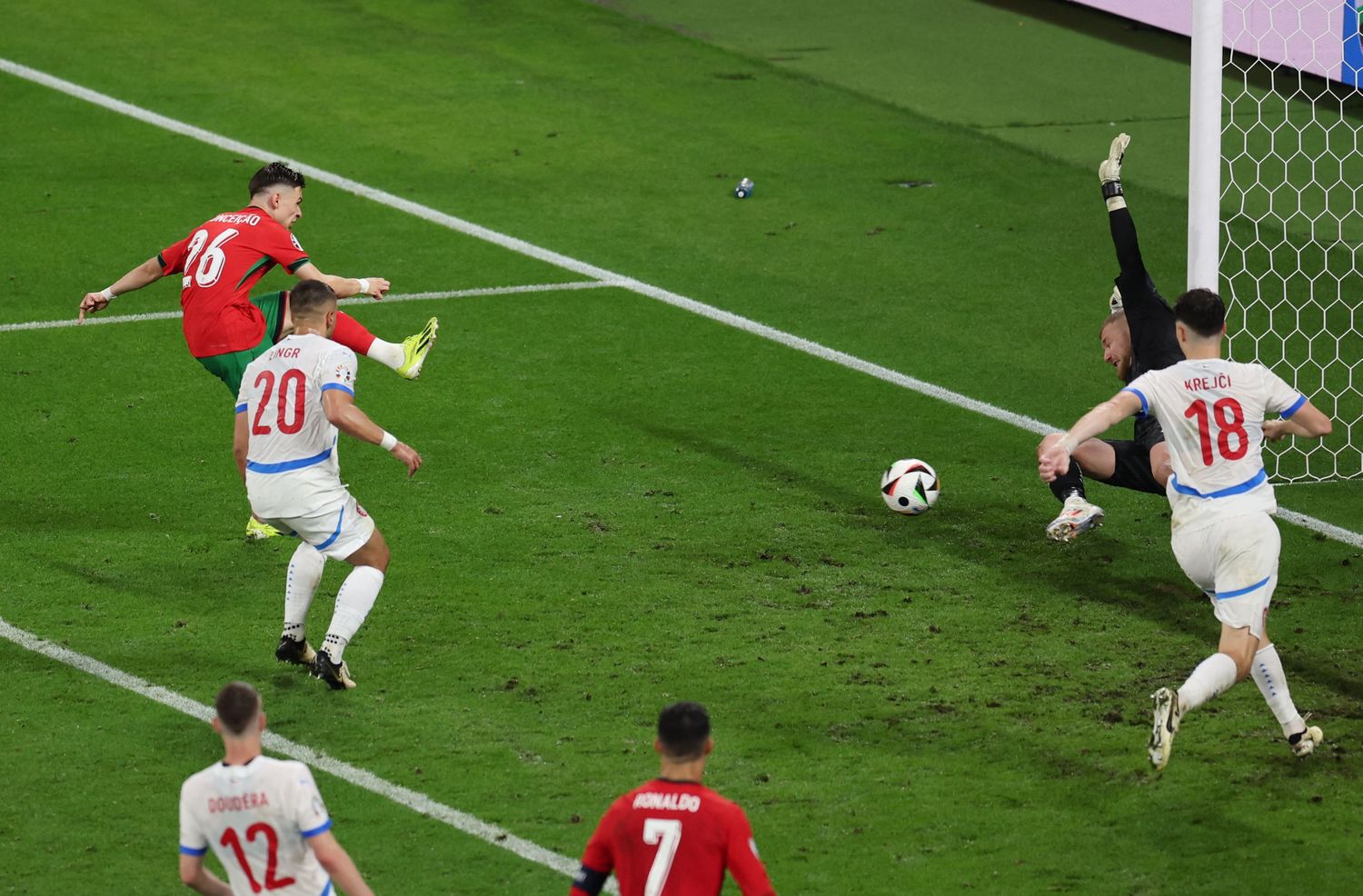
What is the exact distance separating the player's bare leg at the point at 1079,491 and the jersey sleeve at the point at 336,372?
3288mm

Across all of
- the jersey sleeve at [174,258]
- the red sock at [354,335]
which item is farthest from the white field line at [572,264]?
the jersey sleeve at [174,258]

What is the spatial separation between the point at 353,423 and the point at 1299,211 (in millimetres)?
9566

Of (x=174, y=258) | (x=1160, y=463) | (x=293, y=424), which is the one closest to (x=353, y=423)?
(x=293, y=424)

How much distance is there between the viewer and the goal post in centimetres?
957

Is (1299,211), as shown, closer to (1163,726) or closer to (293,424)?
(1163,726)

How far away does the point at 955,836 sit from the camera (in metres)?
6.95

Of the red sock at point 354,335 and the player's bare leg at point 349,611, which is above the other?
the red sock at point 354,335

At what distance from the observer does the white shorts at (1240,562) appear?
715 centimetres

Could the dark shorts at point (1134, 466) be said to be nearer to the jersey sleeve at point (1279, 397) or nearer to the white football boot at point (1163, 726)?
the jersey sleeve at point (1279, 397)

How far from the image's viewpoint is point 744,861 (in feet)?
16.2

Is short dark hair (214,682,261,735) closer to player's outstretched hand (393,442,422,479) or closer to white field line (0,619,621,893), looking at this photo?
white field line (0,619,621,893)

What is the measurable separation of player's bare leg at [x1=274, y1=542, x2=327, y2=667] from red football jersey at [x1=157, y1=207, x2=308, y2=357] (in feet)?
7.04

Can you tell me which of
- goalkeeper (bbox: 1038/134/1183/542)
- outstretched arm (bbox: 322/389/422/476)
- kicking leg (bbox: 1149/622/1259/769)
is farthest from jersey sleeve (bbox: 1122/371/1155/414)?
outstretched arm (bbox: 322/389/422/476)

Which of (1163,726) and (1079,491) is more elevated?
(1163,726)
